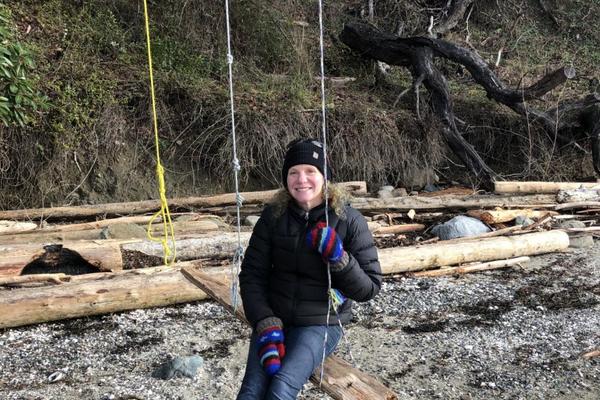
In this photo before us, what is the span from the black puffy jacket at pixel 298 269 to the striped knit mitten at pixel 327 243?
0.16 metres

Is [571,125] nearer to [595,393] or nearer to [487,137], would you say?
[487,137]

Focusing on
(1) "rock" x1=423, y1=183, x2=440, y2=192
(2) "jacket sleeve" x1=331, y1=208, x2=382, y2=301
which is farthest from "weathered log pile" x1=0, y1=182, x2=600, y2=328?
(2) "jacket sleeve" x1=331, y1=208, x2=382, y2=301

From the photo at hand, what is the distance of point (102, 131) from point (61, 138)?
0.59 metres

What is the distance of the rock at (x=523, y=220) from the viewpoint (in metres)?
8.64

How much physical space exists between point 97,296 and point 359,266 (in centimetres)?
346

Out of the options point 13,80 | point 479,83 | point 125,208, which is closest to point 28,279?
point 125,208

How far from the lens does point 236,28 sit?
10.9 metres

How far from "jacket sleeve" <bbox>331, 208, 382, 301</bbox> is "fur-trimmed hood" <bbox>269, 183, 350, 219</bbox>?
51 millimetres

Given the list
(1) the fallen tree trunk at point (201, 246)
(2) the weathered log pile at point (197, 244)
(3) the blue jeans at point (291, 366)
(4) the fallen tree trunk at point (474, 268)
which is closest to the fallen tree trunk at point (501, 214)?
(2) the weathered log pile at point (197, 244)

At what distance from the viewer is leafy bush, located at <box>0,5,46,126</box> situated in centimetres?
701

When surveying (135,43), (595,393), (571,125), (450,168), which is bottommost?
(595,393)

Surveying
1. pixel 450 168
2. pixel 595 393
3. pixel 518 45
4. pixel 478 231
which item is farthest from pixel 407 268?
pixel 518 45

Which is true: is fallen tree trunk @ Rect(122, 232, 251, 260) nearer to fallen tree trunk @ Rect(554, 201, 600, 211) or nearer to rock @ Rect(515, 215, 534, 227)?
rock @ Rect(515, 215, 534, 227)

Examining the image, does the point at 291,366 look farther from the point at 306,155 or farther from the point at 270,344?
the point at 306,155
